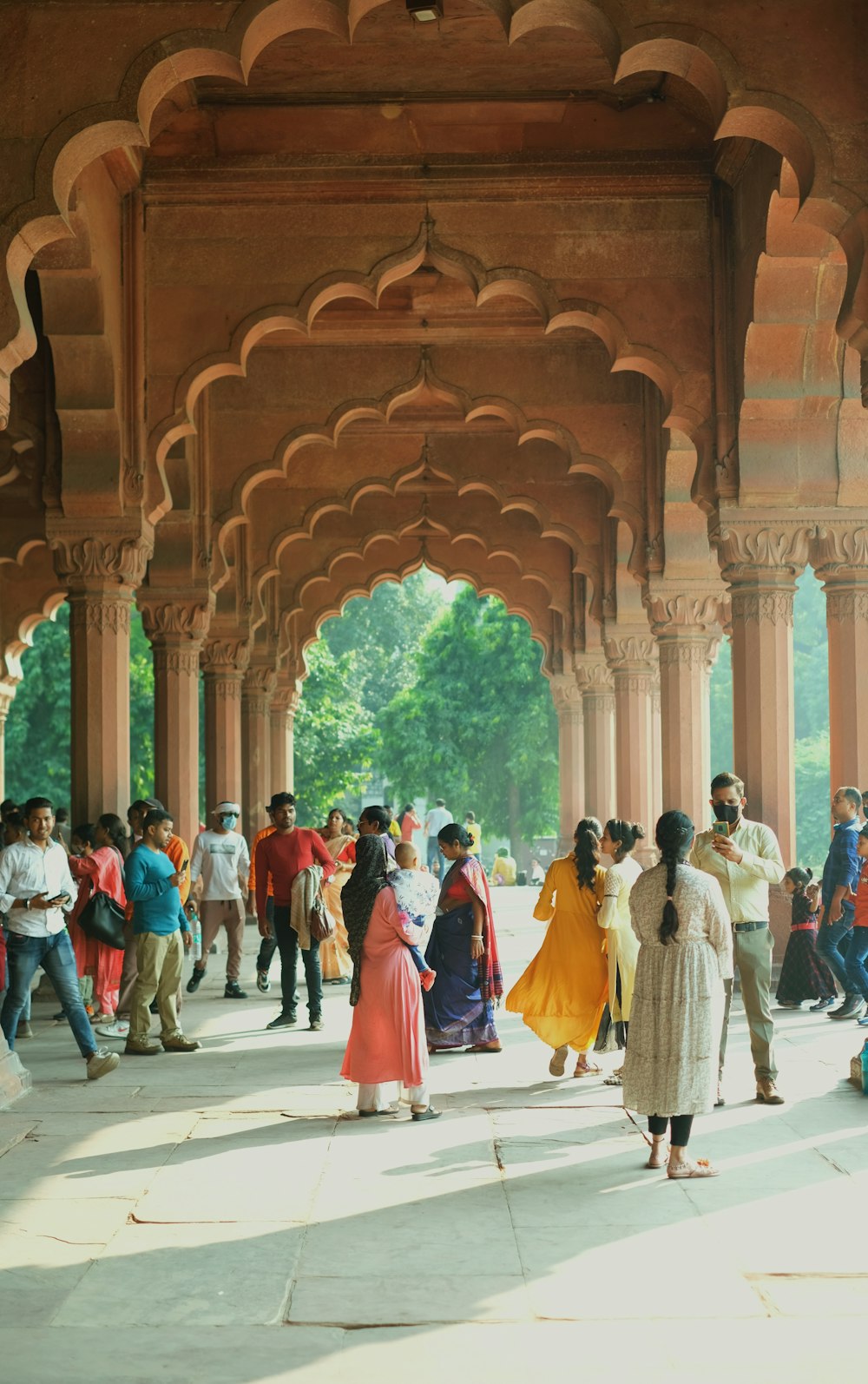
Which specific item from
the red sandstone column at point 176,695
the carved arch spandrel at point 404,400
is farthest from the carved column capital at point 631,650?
the red sandstone column at point 176,695

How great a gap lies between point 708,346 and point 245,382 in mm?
5365

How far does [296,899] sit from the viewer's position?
373 inches

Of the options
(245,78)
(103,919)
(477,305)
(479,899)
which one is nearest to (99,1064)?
(103,919)

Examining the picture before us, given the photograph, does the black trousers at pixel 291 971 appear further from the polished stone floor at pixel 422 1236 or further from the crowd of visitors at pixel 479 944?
the polished stone floor at pixel 422 1236

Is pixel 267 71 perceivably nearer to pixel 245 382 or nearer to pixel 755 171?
pixel 755 171

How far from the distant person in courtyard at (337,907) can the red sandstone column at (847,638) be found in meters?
3.80

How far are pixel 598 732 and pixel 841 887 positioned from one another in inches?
510

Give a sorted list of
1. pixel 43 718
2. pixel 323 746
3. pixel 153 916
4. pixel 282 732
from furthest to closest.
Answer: pixel 323 746, pixel 43 718, pixel 282 732, pixel 153 916

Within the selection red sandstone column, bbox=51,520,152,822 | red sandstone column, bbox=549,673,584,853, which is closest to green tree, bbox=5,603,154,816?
red sandstone column, bbox=549,673,584,853

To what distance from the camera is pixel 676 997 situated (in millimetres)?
5551

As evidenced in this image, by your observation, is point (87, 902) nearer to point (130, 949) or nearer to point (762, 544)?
point (130, 949)

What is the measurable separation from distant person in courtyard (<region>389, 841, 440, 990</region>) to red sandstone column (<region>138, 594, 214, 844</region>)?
8040 millimetres

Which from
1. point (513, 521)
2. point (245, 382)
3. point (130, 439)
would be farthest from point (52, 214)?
point (513, 521)

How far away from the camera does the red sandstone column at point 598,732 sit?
21984 mm
